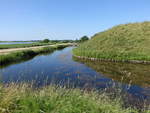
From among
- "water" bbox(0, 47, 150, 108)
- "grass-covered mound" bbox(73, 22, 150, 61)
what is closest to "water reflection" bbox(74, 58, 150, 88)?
"water" bbox(0, 47, 150, 108)

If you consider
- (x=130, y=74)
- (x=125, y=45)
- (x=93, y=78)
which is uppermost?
(x=125, y=45)

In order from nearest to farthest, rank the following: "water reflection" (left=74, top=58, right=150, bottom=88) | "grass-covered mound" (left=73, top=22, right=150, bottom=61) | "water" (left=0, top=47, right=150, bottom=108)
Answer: "water" (left=0, top=47, right=150, bottom=108)
"water reflection" (left=74, top=58, right=150, bottom=88)
"grass-covered mound" (left=73, top=22, right=150, bottom=61)

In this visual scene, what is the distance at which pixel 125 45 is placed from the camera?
2331 centimetres

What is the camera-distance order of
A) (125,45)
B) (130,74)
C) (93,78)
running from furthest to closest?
(125,45) < (130,74) < (93,78)

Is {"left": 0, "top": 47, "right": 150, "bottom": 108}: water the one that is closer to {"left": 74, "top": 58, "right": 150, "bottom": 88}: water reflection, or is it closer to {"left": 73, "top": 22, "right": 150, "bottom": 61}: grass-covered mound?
{"left": 74, "top": 58, "right": 150, "bottom": 88}: water reflection

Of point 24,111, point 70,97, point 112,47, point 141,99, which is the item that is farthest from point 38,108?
point 112,47

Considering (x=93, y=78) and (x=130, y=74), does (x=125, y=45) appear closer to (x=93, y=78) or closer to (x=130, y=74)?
(x=130, y=74)

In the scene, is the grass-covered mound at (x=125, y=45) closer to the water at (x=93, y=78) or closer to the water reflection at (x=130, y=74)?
the water reflection at (x=130, y=74)

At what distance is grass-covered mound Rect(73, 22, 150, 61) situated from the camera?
752 inches

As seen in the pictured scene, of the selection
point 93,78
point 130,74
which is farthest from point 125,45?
point 93,78

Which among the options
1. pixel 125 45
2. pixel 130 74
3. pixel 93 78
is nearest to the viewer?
pixel 93 78

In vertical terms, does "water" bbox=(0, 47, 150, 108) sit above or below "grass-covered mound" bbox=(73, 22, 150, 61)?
below

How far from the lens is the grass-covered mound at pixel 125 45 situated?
19.1m

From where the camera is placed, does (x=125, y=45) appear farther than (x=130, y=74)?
Yes
